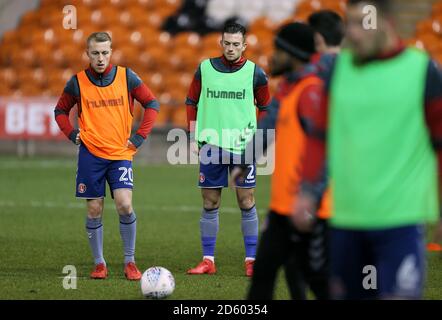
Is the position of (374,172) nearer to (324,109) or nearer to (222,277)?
(324,109)

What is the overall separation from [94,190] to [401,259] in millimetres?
4728

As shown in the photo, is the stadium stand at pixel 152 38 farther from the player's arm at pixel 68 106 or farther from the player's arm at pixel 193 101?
the player's arm at pixel 68 106

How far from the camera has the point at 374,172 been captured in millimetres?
4500

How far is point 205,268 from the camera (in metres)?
9.16

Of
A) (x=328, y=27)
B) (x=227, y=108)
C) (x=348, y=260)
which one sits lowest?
(x=348, y=260)

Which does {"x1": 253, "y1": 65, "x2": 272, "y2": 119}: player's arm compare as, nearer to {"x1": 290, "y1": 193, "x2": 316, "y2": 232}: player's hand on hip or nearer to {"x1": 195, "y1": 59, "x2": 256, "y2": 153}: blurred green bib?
{"x1": 195, "y1": 59, "x2": 256, "y2": 153}: blurred green bib

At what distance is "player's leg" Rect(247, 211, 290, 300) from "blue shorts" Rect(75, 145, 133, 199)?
131 inches

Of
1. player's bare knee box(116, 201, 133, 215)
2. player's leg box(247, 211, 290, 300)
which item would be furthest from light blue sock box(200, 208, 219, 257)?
player's leg box(247, 211, 290, 300)

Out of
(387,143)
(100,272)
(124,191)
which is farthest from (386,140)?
(100,272)

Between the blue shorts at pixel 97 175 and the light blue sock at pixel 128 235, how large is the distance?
12.0 inches

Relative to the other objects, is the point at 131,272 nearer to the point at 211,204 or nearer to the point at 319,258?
the point at 211,204

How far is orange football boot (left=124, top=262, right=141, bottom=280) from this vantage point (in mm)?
8711

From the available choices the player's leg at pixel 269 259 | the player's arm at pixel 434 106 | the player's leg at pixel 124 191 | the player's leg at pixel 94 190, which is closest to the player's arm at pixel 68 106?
the player's leg at pixel 94 190
